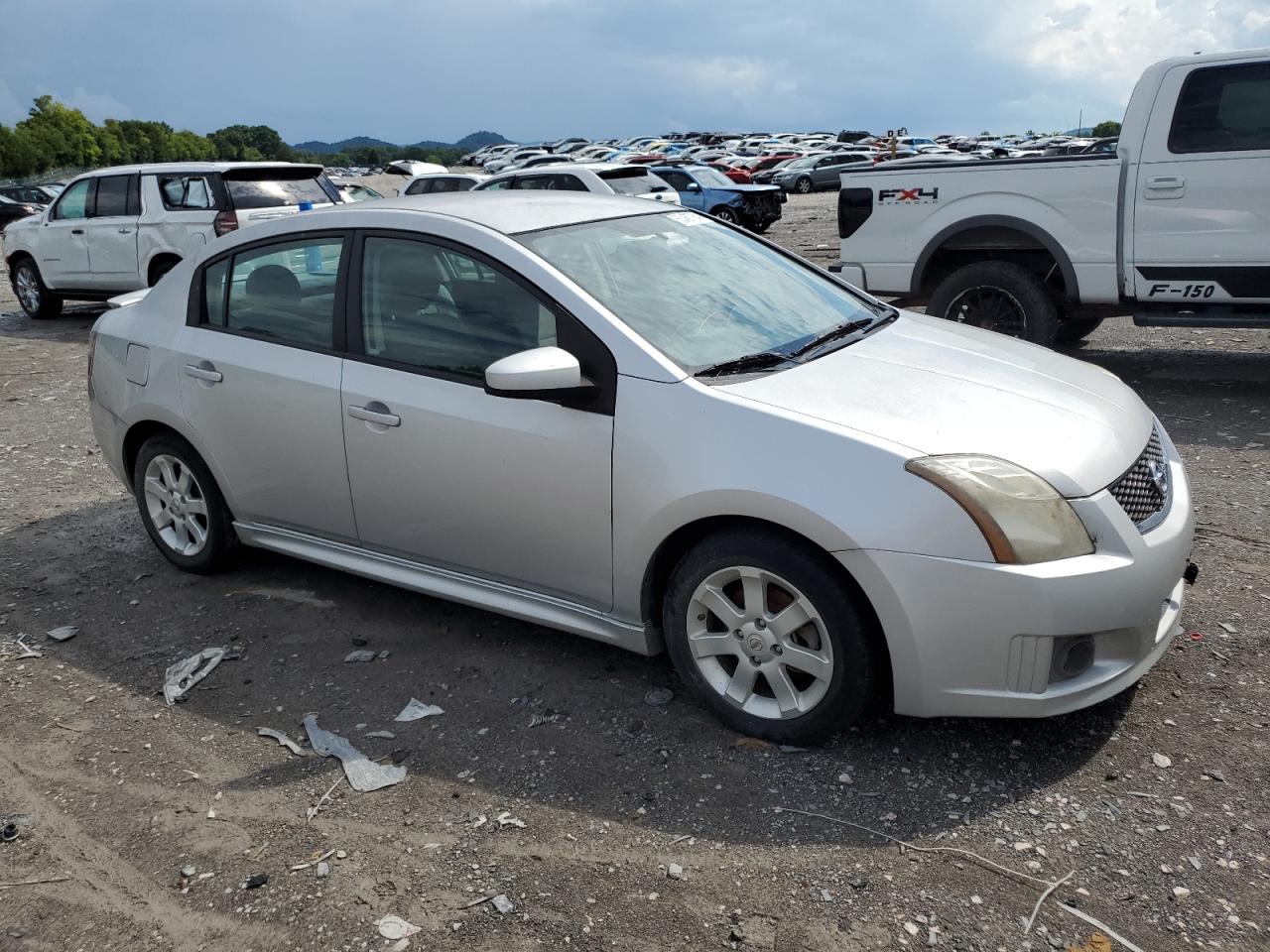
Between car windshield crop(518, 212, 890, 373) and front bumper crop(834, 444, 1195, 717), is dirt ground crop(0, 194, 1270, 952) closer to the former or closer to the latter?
Answer: front bumper crop(834, 444, 1195, 717)

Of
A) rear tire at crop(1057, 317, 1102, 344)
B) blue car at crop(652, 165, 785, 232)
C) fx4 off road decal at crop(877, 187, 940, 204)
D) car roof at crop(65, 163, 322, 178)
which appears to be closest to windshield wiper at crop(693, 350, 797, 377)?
fx4 off road decal at crop(877, 187, 940, 204)

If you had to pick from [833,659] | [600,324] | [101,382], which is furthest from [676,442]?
[101,382]

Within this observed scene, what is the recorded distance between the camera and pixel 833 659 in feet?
10.8

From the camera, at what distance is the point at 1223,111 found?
7168 millimetres

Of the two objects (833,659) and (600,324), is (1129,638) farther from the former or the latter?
(600,324)

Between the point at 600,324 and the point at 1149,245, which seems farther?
the point at 1149,245

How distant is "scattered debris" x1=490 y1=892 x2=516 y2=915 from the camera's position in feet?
9.47

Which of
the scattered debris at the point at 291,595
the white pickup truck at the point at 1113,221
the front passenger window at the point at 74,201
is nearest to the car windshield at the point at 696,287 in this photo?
the scattered debris at the point at 291,595

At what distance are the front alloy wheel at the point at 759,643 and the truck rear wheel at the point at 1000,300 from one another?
5.02 metres

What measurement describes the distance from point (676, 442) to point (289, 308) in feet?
6.46

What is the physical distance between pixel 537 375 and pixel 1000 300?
5.61 metres

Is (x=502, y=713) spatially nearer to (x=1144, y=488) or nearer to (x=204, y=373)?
(x=204, y=373)

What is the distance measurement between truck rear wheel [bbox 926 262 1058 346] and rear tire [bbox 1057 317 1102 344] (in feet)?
3.57

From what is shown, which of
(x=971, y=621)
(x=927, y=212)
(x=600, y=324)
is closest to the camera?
(x=971, y=621)
